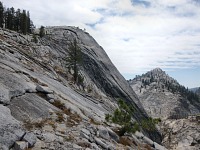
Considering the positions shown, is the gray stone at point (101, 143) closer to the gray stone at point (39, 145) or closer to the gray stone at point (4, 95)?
the gray stone at point (39, 145)

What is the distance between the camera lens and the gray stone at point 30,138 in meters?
20.5

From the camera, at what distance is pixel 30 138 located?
2106 cm

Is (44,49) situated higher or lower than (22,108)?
higher

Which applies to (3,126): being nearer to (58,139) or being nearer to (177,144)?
(58,139)

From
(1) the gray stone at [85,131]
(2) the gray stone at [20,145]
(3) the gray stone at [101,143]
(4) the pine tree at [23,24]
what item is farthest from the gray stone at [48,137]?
(4) the pine tree at [23,24]

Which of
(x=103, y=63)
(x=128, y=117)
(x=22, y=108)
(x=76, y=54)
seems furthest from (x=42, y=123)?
(x=103, y=63)

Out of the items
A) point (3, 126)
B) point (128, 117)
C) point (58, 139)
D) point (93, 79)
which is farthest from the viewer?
point (93, 79)

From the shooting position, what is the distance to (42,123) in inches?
1001

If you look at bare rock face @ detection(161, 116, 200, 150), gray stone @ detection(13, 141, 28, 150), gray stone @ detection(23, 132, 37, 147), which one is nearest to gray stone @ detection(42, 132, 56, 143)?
gray stone @ detection(23, 132, 37, 147)

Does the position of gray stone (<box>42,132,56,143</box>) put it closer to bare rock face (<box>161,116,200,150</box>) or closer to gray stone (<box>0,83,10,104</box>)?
gray stone (<box>0,83,10,104</box>)

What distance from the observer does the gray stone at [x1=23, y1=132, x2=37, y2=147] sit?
807 inches

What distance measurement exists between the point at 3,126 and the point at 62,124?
8426 mm

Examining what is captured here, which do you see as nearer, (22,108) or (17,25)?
(22,108)

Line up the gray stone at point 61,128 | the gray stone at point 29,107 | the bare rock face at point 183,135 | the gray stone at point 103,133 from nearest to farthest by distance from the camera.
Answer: the gray stone at point 29,107 < the gray stone at point 61,128 < the gray stone at point 103,133 < the bare rock face at point 183,135
